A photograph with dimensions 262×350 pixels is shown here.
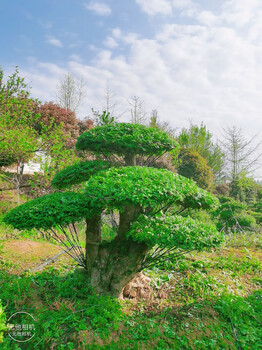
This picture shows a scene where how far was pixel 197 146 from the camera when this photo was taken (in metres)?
17.1

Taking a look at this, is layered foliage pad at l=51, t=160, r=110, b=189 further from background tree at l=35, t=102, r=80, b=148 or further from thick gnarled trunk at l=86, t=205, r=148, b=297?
background tree at l=35, t=102, r=80, b=148

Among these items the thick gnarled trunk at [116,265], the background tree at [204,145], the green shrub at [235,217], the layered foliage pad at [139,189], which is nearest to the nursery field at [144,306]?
the thick gnarled trunk at [116,265]

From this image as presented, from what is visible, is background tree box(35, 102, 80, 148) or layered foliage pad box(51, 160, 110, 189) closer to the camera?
layered foliage pad box(51, 160, 110, 189)

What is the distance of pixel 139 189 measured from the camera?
2148 millimetres

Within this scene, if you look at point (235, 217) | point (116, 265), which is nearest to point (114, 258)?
point (116, 265)

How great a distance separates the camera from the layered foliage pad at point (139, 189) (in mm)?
2121

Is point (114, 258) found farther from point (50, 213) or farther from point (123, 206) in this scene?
point (50, 213)

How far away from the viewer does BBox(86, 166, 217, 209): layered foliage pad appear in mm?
2121

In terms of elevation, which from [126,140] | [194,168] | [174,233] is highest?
[194,168]

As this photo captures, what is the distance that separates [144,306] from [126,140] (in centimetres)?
198

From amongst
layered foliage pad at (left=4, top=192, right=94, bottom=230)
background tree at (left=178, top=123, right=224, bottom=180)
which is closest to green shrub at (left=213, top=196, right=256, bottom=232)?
layered foliage pad at (left=4, top=192, right=94, bottom=230)

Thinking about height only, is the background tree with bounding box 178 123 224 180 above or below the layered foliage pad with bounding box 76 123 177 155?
above

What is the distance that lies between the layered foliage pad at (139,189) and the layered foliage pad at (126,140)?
1.36 feet

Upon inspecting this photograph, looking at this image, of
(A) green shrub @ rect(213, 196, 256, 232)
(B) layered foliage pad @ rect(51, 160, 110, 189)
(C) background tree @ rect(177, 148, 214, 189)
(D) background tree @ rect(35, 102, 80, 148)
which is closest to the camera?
(B) layered foliage pad @ rect(51, 160, 110, 189)
